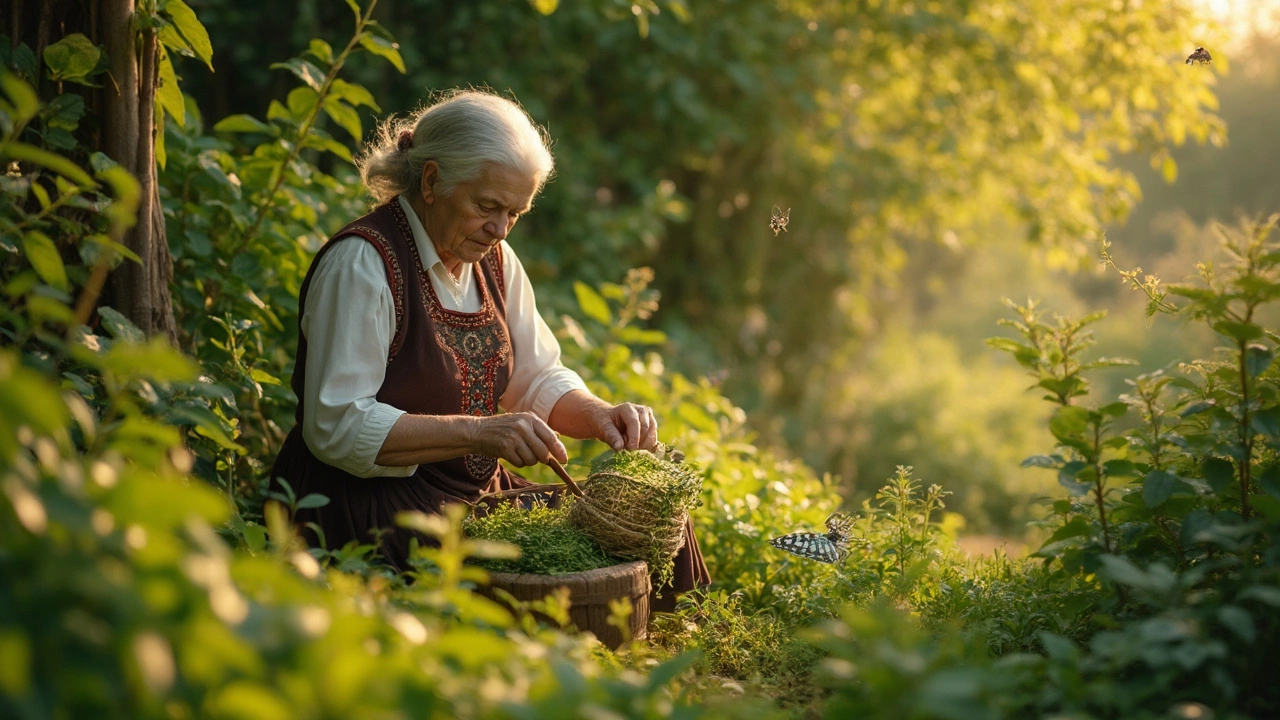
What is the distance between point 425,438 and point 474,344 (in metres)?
0.40

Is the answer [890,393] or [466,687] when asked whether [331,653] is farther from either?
[890,393]

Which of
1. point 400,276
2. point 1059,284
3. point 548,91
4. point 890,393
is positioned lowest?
point 400,276

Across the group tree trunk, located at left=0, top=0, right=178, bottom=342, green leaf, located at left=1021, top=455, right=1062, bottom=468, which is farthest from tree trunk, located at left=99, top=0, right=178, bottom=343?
green leaf, located at left=1021, top=455, right=1062, bottom=468

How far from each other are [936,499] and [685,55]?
4.05 metres

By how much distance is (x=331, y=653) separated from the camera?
1100mm

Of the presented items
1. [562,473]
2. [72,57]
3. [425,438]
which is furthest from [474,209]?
[72,57]

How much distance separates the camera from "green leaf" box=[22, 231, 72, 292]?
1.77 meters

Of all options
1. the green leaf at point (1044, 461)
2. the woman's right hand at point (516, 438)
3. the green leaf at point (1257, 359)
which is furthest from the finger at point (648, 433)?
the green leaf at point (1257, 359)

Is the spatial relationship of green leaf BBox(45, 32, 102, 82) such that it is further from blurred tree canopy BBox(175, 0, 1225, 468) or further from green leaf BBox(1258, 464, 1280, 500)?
blurred tree canopy BBox(175, 0, 1225, 468)

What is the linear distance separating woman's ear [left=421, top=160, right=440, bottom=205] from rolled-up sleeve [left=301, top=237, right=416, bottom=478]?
0.24 m

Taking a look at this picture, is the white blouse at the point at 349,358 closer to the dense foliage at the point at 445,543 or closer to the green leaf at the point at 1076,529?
the dense foliage at the point at 445,543

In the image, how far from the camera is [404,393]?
249cm

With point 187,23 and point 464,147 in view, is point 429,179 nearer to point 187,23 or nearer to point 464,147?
point 464,147

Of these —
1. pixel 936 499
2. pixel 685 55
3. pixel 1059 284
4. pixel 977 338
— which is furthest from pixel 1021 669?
pixel 1059 284
